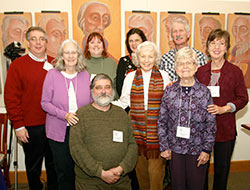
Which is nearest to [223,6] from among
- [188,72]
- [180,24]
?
[180,24]

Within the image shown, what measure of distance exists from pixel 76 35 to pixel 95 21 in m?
0.36

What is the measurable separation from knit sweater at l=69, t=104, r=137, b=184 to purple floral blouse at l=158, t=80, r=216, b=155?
485mm

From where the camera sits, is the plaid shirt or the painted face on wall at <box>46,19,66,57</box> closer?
the plaid shirt

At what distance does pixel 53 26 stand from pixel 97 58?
100cm

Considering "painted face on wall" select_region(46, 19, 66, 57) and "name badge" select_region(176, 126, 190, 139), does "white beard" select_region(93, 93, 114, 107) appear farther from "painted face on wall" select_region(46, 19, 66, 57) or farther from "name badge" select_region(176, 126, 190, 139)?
"painted face on wall" select_region(46, 19, 66, 57)

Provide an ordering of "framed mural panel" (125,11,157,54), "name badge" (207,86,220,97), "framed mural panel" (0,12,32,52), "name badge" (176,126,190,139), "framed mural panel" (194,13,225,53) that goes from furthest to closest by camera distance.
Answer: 1. "framed mural panel" (194,13,225,53)
2. "framed mural panel" (125,11,157,54)
3. "framed mural panel" (0,12,32,52)
4. "name badge" (207,86,220,97)
5. "name badge" (176,126,190,139)

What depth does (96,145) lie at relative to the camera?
1983 mm

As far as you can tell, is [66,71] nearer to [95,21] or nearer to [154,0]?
[95,21]

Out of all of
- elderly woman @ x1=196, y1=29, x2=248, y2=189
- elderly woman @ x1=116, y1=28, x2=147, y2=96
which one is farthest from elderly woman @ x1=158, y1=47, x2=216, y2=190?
elderly woman @ x1=116, y1=28, x2=147, y2=96

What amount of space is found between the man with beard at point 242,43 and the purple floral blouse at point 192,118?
2016mm

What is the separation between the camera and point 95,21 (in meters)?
3.20

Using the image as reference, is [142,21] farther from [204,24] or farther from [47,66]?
[47,66]

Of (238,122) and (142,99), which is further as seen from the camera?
(238,122)

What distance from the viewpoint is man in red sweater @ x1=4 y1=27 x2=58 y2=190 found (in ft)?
7.87
